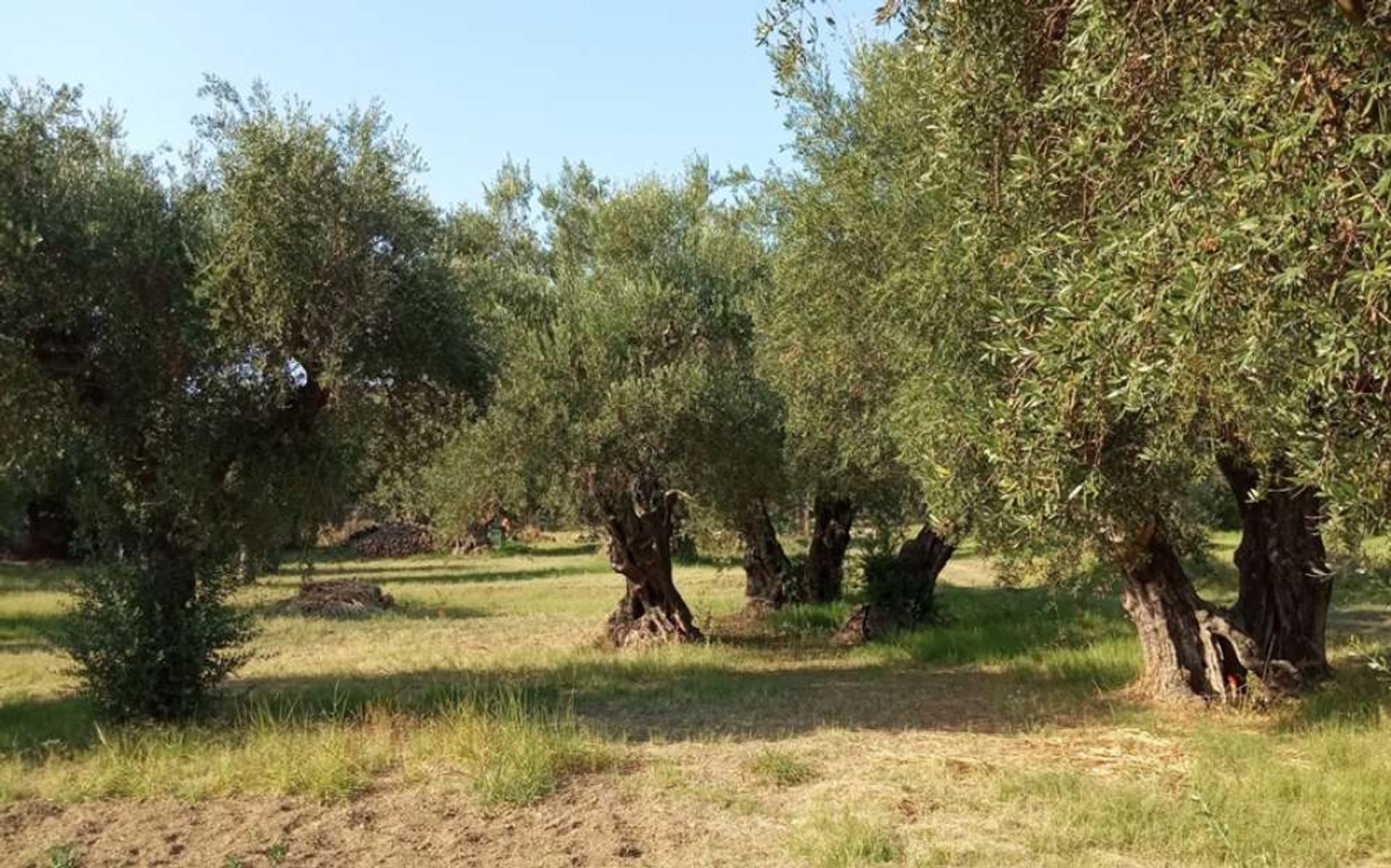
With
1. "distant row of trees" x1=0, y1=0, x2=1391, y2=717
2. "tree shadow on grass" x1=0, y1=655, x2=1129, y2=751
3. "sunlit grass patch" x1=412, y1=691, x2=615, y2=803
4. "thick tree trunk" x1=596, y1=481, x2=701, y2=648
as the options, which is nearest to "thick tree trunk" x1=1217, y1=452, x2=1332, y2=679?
"distant row of trees" x1=0, y1=0, x2=1391, y2=717

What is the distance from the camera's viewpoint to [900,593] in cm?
1914

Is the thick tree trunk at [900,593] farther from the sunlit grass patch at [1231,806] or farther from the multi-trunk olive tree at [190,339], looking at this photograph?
the multi-trunk olive tree at [190,339]

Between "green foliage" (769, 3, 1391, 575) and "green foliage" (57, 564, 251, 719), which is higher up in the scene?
"green foliage" (769, 3, 1391, 575)

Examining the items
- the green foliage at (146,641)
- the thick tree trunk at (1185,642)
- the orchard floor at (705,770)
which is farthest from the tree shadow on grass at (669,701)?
the thick tree trunk at (1185,642)

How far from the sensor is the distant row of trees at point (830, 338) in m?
4.44

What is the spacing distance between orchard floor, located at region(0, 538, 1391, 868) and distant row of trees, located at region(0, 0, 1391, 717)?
158 cm

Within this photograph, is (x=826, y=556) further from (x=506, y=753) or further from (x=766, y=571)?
(x=506, y=753)

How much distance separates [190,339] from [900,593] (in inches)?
524

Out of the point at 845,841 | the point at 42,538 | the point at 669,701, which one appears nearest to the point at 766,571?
the point at 669,701

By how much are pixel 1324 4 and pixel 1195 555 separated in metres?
13.1

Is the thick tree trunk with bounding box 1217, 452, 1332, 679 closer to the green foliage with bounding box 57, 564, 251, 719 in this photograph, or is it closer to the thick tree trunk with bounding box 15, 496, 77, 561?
the green foliage with bounding box 57, 564, 251, 719

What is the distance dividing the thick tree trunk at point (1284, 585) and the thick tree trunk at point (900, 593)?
6886 millimetres

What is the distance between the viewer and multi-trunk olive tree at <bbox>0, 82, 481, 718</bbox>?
31.5 ft

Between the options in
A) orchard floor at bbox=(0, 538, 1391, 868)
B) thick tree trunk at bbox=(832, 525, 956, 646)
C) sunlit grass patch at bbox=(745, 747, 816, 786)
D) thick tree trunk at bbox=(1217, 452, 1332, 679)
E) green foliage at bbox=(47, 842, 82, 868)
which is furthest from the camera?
thick tree trunk at bbox=(832, 525, 956, 646)
